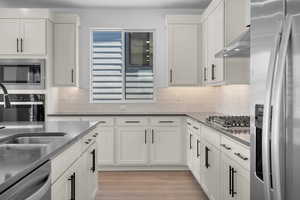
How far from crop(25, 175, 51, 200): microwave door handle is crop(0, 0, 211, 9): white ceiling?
16.0 feet

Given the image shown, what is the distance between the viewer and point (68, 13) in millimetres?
6773

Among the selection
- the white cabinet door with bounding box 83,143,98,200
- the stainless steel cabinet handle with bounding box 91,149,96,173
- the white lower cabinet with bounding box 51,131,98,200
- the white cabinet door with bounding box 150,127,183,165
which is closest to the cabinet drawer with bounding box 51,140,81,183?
the white lower cabinet with bounding box 51,131,98,200

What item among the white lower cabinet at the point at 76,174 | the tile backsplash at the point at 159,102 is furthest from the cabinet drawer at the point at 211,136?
the tile backsplash at the point at 159,102

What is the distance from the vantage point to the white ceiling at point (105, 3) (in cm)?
646

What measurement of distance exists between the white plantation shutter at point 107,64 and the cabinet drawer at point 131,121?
745 mm

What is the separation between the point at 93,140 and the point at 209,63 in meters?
2.39

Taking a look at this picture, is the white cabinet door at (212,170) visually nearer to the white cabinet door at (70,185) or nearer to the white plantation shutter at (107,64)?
the white cabinet door at (70,185)

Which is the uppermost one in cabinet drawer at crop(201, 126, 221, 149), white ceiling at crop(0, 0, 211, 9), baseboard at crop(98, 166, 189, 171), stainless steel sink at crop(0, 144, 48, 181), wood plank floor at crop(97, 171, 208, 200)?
white ceiling at crop(0, 0, 211, 9)

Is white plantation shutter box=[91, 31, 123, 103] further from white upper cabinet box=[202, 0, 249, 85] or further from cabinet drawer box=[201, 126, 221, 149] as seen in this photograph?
cabinet drawer box=[201, 126, 221, 149]

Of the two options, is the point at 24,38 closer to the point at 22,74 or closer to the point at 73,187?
the point at 22,74

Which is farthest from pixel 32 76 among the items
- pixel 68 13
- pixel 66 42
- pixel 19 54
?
pixel 68 13

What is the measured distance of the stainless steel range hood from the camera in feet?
11.0

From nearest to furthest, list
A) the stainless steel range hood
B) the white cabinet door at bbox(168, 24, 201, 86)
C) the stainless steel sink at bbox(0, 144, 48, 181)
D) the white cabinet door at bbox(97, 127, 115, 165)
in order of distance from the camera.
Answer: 1. the stainless steel sink at bbox(0, 144, 48, 181)
2. the stainless steel range hood
3. the white cabinet door at bbox(97, 127, 115, 165)
4. the white cabinet door at bbox(168, 24, 201, 86)

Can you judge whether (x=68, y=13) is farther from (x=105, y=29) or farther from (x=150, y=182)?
(x=150, y=182)
